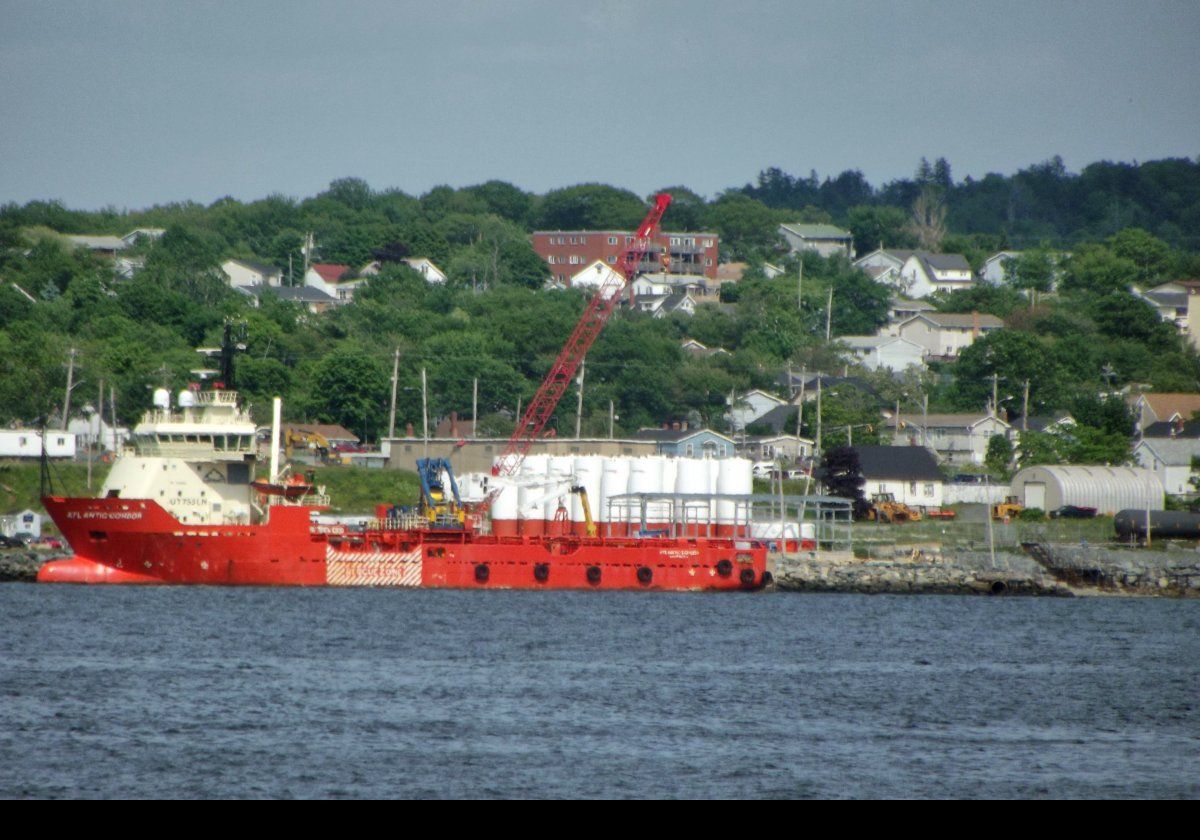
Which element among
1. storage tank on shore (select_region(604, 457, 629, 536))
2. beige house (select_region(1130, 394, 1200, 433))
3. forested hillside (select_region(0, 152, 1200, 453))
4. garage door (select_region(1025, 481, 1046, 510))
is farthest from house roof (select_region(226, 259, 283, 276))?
storage tank on shore (select_region(604, 457, 629, 536))

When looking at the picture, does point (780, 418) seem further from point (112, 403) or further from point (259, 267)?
point (259, 267)

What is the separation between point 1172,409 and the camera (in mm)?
86750

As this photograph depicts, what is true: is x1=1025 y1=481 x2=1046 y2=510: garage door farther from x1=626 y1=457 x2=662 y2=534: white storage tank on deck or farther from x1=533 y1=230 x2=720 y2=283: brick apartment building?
x1=533 y1=230 x2=720 y2=283: brick apartment building

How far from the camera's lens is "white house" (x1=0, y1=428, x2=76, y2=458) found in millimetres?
65188

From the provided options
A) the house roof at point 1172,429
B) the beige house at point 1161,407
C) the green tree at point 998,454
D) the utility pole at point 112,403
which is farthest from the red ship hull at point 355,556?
the beige house at point 1161,407

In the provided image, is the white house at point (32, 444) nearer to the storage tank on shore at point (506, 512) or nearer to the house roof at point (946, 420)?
the storage tank on shore at point (506, 512)

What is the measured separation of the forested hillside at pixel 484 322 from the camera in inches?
3206

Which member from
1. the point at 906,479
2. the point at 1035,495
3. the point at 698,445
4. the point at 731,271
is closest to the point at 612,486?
the point at 906,479

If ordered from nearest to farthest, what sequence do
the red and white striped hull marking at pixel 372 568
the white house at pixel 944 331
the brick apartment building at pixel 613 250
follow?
the red and white striped hull marking at pixel 372 568, the white house at pixel 944 331, the brick apartment building at pixel 613 250

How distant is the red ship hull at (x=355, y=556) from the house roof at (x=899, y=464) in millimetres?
21776

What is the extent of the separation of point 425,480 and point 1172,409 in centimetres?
5204

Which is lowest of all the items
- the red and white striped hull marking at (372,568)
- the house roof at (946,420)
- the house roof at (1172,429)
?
the red and white striped hull marking at (372,568)

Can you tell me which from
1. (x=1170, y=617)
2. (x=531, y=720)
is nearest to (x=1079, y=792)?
(x=531, y=720)
